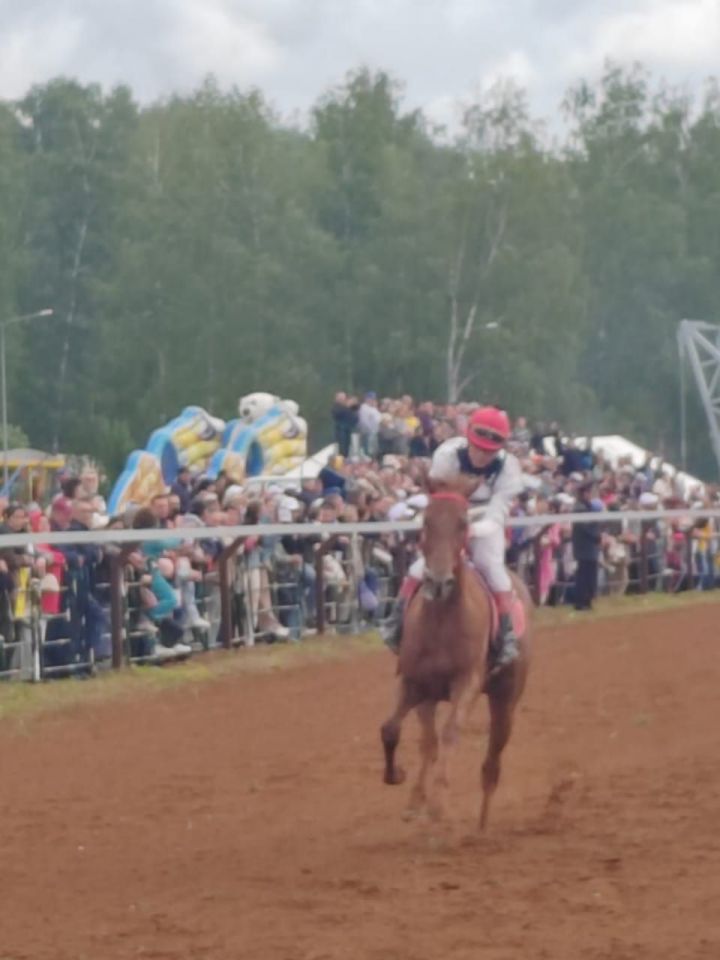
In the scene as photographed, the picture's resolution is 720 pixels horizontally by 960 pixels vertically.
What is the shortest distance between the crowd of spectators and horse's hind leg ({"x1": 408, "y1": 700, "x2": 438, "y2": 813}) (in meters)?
1.14

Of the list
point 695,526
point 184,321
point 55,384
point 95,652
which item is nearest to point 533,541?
point 695,526

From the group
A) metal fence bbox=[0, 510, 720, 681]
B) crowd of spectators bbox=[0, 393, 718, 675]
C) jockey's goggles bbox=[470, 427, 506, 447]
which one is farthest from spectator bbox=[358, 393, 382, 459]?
jockey's goggles bbox=[470, 427, 506, 447]

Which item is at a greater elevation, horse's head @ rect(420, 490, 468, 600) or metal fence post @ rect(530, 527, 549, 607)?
horse's head @ rect(420, 490, 468, 600)

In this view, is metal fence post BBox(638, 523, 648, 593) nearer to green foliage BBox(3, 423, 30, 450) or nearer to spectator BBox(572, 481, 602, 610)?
spectator BBox(572, 481, 602, 610)

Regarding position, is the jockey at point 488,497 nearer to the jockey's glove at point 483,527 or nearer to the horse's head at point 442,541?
the jockey's glove at point 483,527

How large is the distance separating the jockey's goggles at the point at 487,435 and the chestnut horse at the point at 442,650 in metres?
0.50

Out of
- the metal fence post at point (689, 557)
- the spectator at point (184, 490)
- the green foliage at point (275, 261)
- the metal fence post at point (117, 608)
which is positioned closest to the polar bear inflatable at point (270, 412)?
the metal fence post at point (689, 557)

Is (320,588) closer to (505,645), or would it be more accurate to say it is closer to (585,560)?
(585,560)

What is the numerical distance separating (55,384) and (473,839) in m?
54.9

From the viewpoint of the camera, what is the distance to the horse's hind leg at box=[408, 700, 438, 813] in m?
10.7

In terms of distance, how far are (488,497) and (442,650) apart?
961 mm

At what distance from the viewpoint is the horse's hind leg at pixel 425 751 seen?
10703 mm

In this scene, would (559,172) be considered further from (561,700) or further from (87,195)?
(561,700)

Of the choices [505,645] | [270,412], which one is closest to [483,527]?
[505,645]
